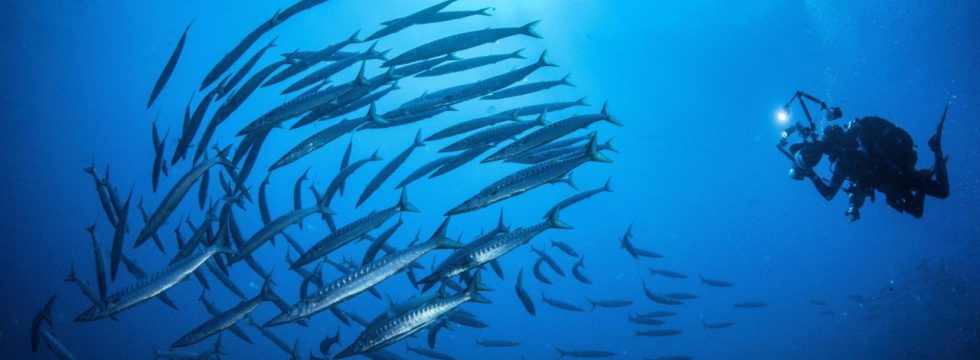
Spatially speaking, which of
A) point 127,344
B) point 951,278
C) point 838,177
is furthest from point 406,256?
point 127,344

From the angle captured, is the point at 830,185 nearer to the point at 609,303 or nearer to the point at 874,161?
the point at 874,161

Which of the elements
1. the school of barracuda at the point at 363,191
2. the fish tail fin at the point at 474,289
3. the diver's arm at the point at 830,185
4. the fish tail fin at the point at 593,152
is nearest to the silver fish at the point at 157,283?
the school of barracuda at the point at 363,191

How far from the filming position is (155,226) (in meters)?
4.12

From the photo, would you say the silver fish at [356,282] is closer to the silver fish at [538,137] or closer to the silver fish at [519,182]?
the silver fish at [519,182]

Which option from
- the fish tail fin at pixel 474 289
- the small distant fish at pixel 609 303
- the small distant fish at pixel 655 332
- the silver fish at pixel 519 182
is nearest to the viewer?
the silver fish at pixel 519 182

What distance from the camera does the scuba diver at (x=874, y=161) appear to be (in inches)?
258

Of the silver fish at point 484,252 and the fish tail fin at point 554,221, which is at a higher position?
the fish tail fin at point 554,221

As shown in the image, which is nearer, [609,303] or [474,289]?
[474,289]

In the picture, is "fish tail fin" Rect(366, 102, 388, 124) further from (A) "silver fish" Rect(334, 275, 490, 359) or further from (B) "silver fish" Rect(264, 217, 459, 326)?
(A) "silver fish" Rect(334, 275, 490, 359)

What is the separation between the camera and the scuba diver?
21.5 ft

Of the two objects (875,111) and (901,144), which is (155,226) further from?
(875,111)

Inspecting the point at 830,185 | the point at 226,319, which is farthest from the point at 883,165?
the point at 226,319

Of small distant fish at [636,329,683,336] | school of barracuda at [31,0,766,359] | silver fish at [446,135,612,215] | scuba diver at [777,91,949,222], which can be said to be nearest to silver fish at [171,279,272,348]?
school of barracuda at [31,0,766,359]

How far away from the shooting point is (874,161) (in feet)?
21.7
